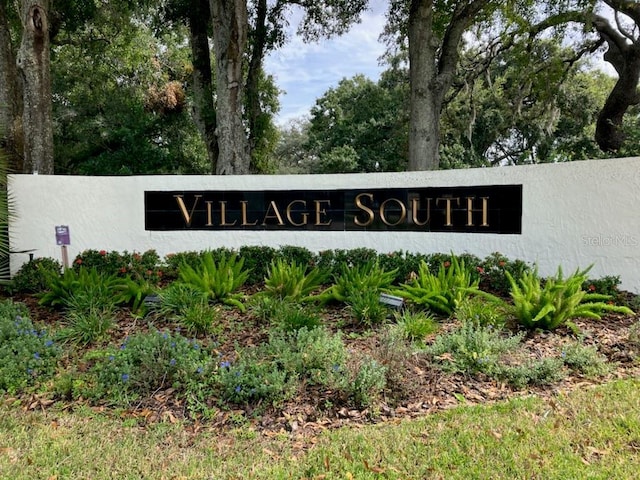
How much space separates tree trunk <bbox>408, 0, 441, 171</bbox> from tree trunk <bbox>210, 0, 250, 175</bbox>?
344cm

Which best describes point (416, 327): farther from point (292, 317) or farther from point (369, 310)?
point (292, 317)

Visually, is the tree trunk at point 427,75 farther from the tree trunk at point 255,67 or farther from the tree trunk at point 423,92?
the tree trunk at point 255,67

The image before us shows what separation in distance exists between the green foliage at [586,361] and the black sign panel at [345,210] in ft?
9.28

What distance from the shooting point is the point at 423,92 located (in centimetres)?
980

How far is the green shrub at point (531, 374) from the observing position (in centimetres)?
366

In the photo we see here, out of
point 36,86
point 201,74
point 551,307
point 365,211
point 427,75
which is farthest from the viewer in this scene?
point 201,74

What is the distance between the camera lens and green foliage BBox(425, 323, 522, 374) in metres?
3.81

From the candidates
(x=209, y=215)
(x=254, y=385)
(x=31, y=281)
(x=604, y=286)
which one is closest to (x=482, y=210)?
(x=604, y=286)

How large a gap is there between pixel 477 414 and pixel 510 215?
13.3 ft

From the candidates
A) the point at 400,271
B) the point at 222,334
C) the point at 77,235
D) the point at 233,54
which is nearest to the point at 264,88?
the point at 233,54

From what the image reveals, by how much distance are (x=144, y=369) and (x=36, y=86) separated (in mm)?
7182

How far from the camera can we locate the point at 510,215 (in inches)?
261

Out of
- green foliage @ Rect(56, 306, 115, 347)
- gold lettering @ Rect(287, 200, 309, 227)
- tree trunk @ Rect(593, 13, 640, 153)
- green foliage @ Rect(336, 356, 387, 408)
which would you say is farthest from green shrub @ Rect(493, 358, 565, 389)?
tree trunk @ Rect(593, 13, 640, 153)

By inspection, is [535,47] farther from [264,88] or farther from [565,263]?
[565,263]
